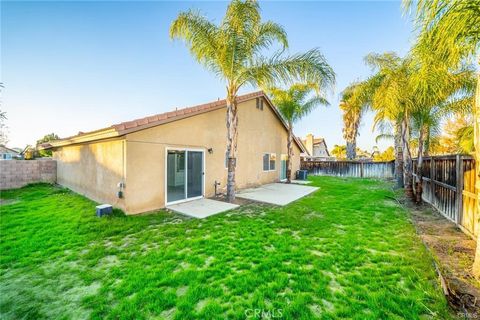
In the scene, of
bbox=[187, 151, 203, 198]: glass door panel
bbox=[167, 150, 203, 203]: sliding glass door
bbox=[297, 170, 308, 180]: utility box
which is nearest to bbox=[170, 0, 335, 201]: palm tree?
bbox=[187, 151, 203, 198]: glass door panel

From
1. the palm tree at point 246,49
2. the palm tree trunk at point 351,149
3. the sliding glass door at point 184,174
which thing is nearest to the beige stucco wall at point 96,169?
the sliding glass door at point 184,174

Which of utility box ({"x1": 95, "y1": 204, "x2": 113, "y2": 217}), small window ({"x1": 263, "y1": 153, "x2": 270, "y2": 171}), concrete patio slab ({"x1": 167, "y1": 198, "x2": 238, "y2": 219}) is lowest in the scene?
concrete patio slab ({"x1": 167, "y1": 198, "x2": 238, "y2": 219})

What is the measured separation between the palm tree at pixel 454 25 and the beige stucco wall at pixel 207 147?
693cm

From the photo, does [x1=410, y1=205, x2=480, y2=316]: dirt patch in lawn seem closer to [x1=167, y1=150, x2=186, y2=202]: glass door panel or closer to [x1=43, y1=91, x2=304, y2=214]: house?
[x1=43, y1=91, x2=304, y2=214]: house

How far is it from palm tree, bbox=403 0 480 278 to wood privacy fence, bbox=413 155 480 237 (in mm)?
2065

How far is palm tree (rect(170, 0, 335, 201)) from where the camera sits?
7223mm

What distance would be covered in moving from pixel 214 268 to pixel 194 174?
5.56 m

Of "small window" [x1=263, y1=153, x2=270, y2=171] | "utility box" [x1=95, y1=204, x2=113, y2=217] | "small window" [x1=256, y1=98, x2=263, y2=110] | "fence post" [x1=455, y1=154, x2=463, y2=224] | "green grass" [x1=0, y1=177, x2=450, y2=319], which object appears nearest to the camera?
"green grass" [x1=0, y1=177, x2=450, y2=319]

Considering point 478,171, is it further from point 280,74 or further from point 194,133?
point 194,133

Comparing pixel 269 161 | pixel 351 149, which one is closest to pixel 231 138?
pixel 269 161

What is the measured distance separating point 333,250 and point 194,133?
6.42 m

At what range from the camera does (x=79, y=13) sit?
26.6ft

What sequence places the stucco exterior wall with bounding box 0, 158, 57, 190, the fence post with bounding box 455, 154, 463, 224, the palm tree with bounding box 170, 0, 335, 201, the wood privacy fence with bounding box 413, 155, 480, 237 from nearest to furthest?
1. the wood privacy fence with bounding box 413, 155, 480, 237
2. the fence post with bounding box 455, 154, 463, 224
3. the palm tree with bounding box 170, 0, 335, 201
4. the stucco exterior wall with bounding box 0, 158, 57, 190

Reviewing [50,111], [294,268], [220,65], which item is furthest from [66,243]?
[50,111]
